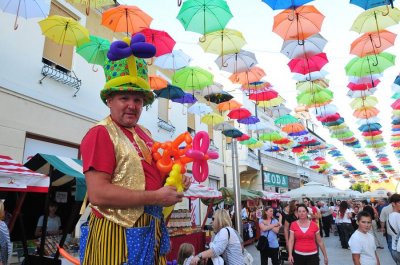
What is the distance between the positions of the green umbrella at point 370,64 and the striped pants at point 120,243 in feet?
32.4

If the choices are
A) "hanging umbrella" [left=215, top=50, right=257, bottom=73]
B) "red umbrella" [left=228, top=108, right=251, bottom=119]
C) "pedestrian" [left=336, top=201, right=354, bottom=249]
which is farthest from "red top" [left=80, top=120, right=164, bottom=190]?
"pedestrian" [left=336, top=201, right=354, bottom=249]

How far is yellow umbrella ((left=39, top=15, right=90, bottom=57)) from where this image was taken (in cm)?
739

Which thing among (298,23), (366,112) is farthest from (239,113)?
(366,112)

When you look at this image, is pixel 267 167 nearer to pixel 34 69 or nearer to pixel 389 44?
pixel 389 44

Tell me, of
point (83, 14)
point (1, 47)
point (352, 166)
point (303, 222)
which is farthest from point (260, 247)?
point (352, 166)

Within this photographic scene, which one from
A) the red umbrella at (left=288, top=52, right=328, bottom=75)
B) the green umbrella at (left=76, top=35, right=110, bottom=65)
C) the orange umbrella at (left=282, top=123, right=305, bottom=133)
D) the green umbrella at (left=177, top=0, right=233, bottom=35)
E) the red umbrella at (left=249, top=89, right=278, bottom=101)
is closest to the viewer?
the green umbrella at (left=177, top=0, right=233, bottom=35)

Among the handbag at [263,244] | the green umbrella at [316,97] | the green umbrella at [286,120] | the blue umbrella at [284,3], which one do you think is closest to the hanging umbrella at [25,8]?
the blue umbrella at [284,3]

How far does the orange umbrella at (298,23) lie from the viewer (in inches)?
302

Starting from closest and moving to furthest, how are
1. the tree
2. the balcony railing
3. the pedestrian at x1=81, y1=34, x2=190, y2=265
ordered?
the pedestrian at x1=81, y1=34, x2=190, y2=265, the balcony railing, the tree

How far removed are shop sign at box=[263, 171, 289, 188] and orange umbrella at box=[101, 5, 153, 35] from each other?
21.6 metres

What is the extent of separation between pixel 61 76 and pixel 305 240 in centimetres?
784

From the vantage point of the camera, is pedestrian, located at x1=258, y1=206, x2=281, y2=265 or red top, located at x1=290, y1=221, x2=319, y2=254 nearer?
red top, located at x1=290, y1=221, x2=319, y2=254

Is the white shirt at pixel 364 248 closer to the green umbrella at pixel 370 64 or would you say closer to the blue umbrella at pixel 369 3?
the blue umbrella at pixel 369 3

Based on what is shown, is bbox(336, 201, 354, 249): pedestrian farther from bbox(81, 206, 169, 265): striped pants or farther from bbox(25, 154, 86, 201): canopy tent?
bbox(81, 206, 169, 265): striped pants
